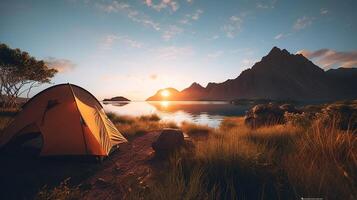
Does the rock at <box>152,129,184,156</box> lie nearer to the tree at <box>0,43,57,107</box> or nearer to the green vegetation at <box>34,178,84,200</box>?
the green vegetation at <box>34,178,84,200</box>

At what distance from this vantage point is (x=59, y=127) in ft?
20.0

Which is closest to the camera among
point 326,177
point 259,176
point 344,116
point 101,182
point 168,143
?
point 326,177

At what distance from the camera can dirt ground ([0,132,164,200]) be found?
424 centimetres

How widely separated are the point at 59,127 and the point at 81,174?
1822 millimetres

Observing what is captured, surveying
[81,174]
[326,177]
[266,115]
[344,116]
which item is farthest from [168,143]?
[266,115]

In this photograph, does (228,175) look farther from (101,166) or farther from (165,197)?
(101,166)

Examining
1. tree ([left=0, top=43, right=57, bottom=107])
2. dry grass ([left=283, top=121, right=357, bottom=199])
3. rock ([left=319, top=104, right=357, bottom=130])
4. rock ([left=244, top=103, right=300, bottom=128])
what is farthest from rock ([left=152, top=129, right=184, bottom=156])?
tree ([left=0, top=43, right=57, bottom=107])

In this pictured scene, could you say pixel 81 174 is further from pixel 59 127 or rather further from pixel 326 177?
pixel 326 177

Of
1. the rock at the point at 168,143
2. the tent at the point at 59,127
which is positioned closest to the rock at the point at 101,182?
the tent at the point at 59,127

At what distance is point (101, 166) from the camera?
599 centimetres

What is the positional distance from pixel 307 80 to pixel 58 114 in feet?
779

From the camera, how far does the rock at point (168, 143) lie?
6.97 metres

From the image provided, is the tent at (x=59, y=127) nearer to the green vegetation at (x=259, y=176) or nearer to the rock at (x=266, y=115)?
the green vegetation at (x=259, y=176)

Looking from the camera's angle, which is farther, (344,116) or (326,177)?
(344,116)
